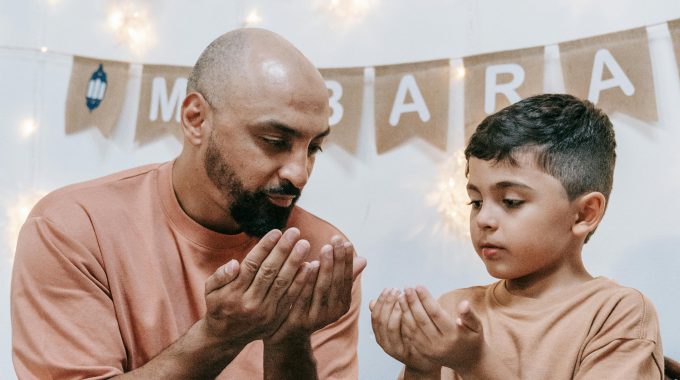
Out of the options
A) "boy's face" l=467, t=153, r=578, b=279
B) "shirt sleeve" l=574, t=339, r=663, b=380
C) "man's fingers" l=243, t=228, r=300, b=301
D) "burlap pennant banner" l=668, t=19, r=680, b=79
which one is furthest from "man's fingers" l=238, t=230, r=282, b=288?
"burlap pennant banner" l=668, t=19, r=680, b=79

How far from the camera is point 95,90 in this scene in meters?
2.41

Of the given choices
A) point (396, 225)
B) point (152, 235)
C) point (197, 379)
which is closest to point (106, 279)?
point (152, 235)

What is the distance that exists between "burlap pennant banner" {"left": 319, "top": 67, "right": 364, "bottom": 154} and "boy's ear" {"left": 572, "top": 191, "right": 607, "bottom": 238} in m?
1.00

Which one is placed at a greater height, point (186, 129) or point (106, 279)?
point (186, 129)

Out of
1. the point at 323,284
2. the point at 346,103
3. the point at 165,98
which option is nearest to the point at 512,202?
the point at 323,284

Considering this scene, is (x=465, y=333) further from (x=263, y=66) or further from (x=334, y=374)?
(x=263, y=66)

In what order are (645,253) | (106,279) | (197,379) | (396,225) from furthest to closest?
1. (396,225)
2. (645,253)
3. (106,279)
4. (197,379)

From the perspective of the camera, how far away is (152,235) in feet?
5.11

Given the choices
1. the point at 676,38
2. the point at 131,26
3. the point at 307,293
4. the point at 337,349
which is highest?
the point at 131,26

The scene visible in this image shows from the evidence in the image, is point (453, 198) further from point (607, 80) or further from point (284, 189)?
point (284, 189)

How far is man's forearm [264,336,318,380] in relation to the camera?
139 cm

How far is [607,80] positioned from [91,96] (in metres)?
1.63

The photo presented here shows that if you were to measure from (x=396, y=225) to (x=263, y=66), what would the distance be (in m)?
0.84

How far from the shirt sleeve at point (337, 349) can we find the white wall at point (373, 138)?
523mm
